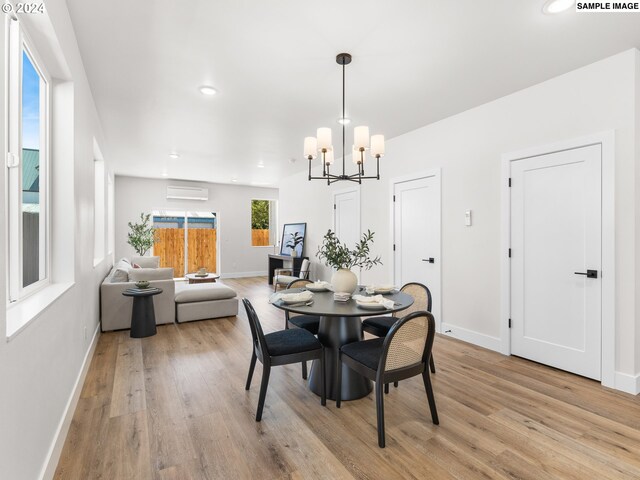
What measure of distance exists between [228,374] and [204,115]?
2885 millimetres

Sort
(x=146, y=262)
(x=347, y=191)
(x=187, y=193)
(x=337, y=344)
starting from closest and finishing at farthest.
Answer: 1. (x=337, y=344)
2. (x=347, y=191)
3. (x=146, y=262)
4. (x=187, y=193)

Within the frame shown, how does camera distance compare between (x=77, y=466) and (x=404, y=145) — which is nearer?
(x=77, y=466)

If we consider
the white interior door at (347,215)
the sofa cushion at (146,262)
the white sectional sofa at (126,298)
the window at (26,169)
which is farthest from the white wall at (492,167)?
the sofa cushion at (146,262)

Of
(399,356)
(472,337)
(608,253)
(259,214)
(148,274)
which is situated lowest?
(472,337)

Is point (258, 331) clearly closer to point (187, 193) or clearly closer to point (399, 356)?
point (399, 356)

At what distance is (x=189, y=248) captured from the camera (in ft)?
28.8

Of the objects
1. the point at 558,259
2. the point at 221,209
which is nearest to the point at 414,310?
the point at 558,259

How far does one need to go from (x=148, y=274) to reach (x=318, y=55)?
3.60m

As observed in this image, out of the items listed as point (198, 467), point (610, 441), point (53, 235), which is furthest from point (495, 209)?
point (53, 235)

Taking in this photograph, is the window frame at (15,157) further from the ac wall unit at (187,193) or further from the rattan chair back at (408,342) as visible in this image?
the ac wall unit at (187,193)

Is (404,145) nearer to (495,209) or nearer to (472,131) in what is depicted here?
(472,131)

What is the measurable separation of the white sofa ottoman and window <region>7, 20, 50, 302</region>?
252cm

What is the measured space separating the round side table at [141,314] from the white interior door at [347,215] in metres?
3.11

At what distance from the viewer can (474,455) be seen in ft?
6.12
